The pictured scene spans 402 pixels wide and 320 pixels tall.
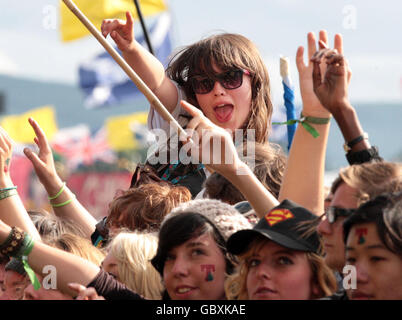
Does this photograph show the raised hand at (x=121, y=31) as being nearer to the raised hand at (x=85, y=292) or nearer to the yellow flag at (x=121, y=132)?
the raised hand at (x=85, y=292)

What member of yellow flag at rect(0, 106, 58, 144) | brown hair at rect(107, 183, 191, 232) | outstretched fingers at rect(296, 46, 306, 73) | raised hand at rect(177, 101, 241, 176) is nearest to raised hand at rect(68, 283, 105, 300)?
raised hand at rect(177, 101, 241, 176)

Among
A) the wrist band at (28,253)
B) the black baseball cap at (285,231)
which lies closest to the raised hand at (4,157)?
the wrist band at (28,253)

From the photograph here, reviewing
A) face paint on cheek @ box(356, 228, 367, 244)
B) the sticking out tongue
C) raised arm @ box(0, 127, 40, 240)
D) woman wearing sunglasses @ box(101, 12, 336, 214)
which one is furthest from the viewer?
the sticking out tongue

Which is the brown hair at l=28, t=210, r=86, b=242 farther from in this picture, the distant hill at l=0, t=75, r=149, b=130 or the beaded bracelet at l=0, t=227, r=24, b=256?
the distant hill at l=0, t=75, r=149, b=130

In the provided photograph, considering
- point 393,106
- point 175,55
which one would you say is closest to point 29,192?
point 393,106

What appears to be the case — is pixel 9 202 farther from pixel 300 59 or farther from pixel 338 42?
pixel 338 42

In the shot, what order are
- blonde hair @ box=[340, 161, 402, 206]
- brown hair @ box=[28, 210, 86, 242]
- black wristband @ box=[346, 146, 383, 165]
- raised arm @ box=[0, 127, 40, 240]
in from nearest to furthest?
blonde hair @ box=[340, 161, 402, 206] → black wristband @ box=[346, 146, 383, 165] → raised arm @ box=[0, 127, 40, 240] → brown hair @ box=[28, 210, 86, 242]

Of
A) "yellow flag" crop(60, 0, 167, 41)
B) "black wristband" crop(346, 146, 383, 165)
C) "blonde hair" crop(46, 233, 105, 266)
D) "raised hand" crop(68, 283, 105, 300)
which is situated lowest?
"raised hand" crop(68, 283, 105, 300)

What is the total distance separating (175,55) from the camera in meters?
4.19

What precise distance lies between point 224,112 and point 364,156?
1065 millimetres

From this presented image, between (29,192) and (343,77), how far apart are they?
126 feet

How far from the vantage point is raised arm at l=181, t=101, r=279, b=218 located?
9.80 ft

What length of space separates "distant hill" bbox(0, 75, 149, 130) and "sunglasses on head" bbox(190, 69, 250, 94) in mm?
72506
